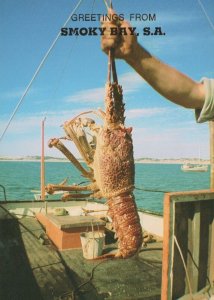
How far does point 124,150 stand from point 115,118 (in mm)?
329

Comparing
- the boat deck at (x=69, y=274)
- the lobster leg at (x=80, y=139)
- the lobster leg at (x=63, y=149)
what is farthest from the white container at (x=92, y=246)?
the lobster leg at (x=80, y=139)

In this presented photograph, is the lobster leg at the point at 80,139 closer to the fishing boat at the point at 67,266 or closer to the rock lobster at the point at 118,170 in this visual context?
the rock lobster at the point at 118,170

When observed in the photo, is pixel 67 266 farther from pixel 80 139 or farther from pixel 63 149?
pixel 80 139

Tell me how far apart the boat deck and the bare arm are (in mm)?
5186

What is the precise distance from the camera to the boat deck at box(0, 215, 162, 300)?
632 cm

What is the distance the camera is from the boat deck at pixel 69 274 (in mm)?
6324

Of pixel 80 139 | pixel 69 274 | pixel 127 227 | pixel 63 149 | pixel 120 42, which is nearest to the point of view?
pixel 120 42

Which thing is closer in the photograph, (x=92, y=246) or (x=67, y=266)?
(x=67, y=266)

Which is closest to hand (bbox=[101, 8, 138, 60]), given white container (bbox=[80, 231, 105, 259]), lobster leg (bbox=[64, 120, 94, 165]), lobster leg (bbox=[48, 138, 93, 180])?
lobster leg (bbox=[64, 120, 94, 165])

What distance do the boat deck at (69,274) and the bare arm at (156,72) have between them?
5186 millimetres

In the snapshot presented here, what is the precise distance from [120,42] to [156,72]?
0.83 ft

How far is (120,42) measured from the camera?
1.73 m

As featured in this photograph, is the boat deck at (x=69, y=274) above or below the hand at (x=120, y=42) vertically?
below

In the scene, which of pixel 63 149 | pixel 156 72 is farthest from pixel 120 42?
pixel 63 149
